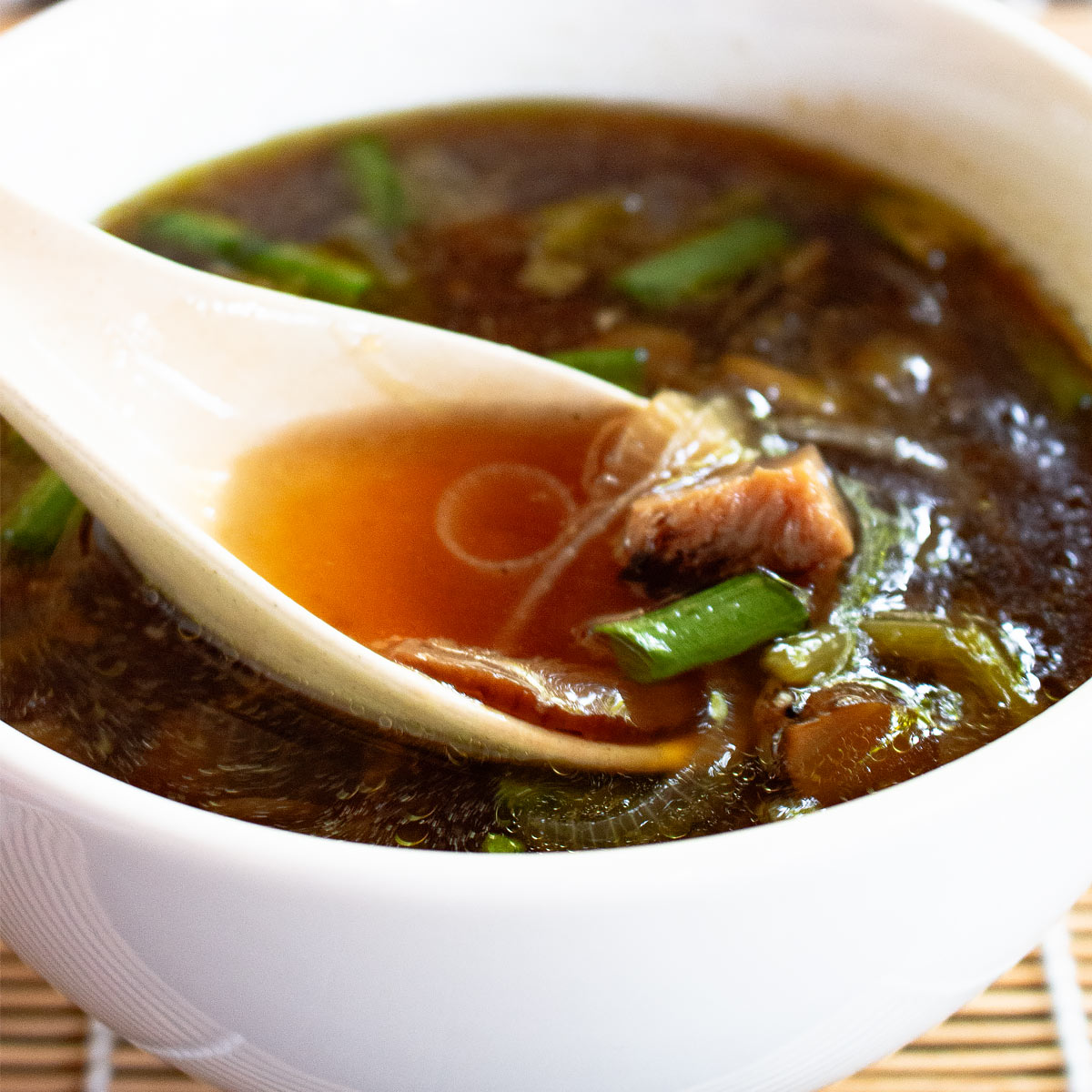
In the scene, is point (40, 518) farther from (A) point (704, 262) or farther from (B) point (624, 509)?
(A) point (704, 262)

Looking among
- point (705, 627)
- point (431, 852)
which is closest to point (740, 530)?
point (705, 627)

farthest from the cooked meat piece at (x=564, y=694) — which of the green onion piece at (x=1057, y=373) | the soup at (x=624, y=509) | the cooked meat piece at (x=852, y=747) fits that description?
the green onion piece at (x=1057, y=373)

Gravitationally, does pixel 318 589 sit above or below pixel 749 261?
below

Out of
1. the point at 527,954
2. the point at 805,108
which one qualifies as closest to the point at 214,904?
the point at 527,954

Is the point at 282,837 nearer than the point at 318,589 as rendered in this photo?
Yes

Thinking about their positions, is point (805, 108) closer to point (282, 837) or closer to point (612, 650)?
point (612, 650)

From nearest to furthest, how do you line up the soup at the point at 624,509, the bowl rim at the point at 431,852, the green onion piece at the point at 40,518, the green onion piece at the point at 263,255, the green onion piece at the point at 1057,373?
the bowl rim at the point at 431,852, the soup at the point at 624,509, the green onion piece at the point at 40,518, the green onion piece at the point at 1057,373, the green onion piece at the point at 263,255

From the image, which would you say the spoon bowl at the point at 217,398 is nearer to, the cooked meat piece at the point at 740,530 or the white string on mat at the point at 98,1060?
the cooked meat piece at the point at 740,530
